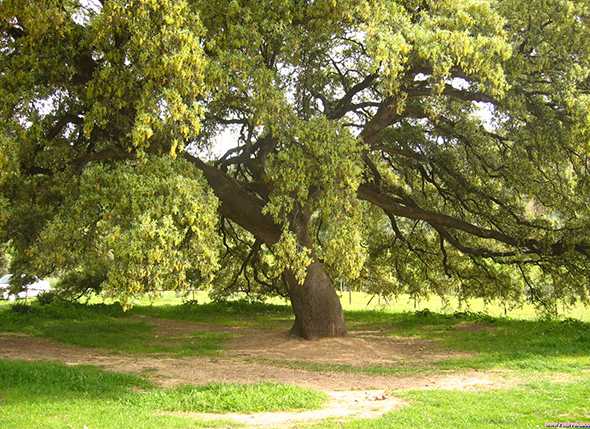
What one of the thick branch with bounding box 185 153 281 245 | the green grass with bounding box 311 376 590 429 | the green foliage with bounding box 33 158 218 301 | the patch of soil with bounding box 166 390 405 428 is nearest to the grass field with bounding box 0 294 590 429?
the green grass with bounding box 311 376 590 429

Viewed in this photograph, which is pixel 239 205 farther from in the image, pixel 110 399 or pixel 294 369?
pixel 110 399

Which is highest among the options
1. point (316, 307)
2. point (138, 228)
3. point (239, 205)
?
point (239, 205)

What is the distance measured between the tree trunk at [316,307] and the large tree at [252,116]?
2.0 inches

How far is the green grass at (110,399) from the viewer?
292 inches

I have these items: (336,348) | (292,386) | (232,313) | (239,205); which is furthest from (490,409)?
(232,313)

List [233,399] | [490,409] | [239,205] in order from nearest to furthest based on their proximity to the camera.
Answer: [490,409] → [233,399] → [239,205]

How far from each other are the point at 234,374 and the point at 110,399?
278 cm

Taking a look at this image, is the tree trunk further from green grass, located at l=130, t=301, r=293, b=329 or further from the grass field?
green grass, located at l=130, t=301, r=293, b=329

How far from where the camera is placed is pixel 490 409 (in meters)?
8.22

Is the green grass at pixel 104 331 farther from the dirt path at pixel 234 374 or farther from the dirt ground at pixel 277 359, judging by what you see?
the dirt path at pixel 234 374

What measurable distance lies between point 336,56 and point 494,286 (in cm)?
913

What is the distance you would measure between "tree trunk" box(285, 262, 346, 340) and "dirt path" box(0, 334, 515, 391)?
124 inches

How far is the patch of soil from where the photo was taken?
7.64m

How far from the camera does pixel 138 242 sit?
10.4 meters
